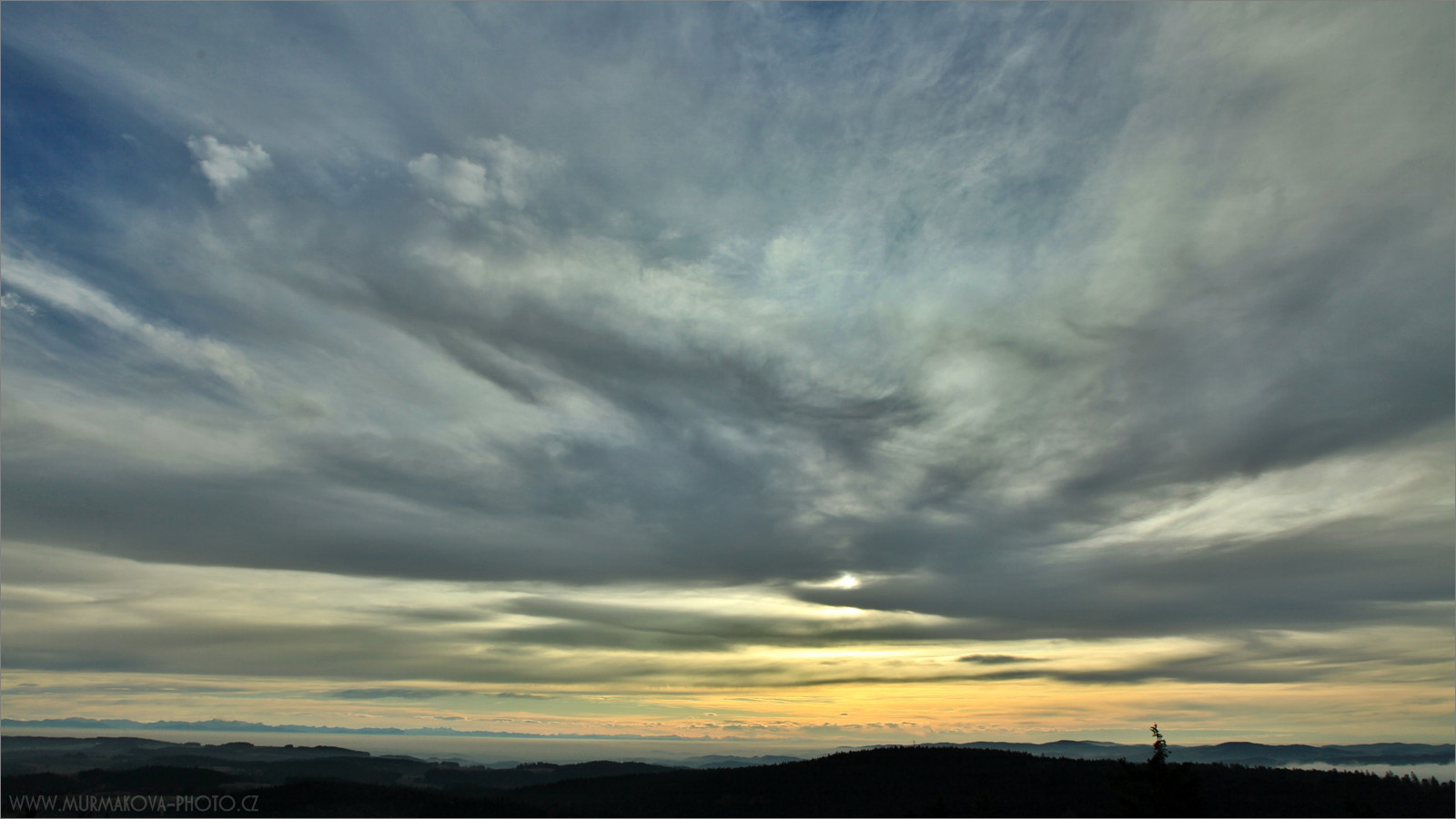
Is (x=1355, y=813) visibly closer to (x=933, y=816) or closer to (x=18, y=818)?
(x=933, y=816)

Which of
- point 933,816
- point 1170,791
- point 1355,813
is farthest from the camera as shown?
point 933,816

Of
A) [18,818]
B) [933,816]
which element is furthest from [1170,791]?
[18,818]

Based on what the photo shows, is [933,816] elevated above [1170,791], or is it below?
below

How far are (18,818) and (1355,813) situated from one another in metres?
317

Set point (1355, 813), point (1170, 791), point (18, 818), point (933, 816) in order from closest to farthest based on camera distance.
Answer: point (1170, 791), point (1355, 813), point (933, 816), point (18, 818)

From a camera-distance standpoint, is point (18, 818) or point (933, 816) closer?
point (933, 816)

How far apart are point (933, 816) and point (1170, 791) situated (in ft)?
181

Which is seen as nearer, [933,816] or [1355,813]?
[1355,813]

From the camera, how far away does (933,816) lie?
143250 millimetres

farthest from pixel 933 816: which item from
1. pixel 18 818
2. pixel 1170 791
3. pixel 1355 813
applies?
pixel 18 818

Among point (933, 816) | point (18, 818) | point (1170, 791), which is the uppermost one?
point (1170, 791)

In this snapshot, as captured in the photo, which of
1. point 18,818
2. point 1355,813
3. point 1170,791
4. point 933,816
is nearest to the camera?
point 1170,791

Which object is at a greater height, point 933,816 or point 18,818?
point 933,816

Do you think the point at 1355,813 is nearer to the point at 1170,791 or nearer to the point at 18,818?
the point at 1170,791
